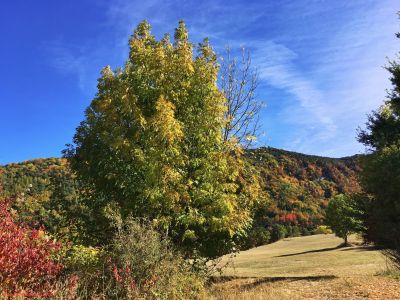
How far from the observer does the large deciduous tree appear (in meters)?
12.0

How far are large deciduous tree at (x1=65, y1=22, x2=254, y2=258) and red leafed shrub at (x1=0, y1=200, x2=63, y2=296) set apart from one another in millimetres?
4496

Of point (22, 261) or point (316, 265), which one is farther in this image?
point (316, 265)

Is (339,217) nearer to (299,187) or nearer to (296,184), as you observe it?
(299,187)

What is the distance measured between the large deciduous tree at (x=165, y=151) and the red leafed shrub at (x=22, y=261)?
4.50 m

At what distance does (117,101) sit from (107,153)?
1589mm

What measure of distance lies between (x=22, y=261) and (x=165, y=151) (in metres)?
6.28

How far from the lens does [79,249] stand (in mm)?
11672

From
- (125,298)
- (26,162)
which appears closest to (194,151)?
(125,298)

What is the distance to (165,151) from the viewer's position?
12148mm

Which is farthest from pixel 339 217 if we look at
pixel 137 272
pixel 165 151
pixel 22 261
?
pixel 22 261

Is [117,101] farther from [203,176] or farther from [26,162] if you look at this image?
[26,162]

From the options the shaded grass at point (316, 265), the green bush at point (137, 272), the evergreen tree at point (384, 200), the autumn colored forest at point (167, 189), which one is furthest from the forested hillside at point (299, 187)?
the green bush at point (137, 272)

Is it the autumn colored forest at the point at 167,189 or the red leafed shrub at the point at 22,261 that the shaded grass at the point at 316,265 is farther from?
the red leafed shrub at the point at 22,261

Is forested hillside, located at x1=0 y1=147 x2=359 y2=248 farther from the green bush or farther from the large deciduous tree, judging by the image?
the green bush
